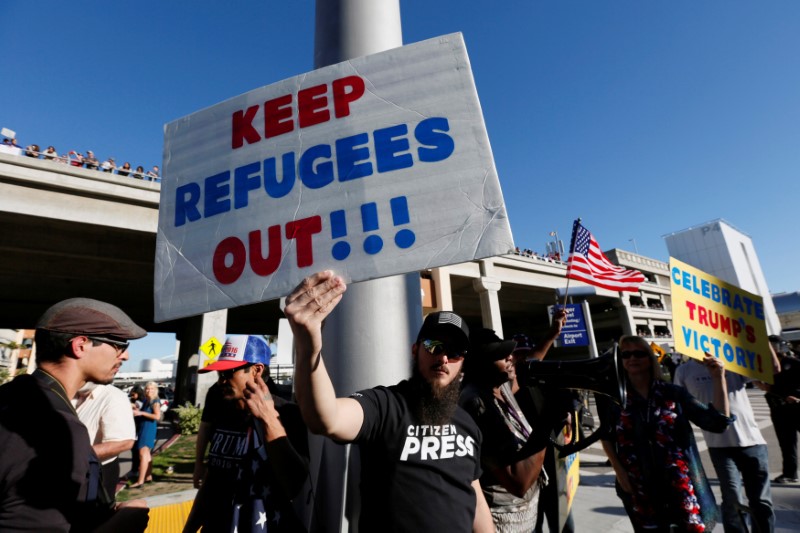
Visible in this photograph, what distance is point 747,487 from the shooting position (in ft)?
11.3

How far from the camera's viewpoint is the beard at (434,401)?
1.73 meters

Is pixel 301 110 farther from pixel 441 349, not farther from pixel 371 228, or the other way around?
pixel 441 349

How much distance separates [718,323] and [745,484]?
136cm

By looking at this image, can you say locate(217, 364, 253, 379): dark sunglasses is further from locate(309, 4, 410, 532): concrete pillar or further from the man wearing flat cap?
the man wearing flat cap

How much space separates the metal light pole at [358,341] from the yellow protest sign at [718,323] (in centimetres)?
244

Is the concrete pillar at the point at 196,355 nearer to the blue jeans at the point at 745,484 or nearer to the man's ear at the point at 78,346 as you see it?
the man's ear at the point at 78,346

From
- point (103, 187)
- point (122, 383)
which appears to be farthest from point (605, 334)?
point (122, 383)

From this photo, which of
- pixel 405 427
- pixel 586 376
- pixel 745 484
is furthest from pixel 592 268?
pixel 405 427

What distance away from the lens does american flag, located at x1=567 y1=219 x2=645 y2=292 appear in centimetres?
878

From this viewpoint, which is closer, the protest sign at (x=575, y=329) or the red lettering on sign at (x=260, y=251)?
the red lettering on sign at (x=260, y=251)

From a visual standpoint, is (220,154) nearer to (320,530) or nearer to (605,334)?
(320,530)

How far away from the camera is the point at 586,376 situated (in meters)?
2.19

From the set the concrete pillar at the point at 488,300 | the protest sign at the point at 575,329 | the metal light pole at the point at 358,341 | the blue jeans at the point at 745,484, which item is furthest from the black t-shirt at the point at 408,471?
the concrete pillar at the point at 488,300

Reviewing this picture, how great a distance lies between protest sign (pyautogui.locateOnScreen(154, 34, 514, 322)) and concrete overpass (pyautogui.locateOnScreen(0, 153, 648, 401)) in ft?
13.1
